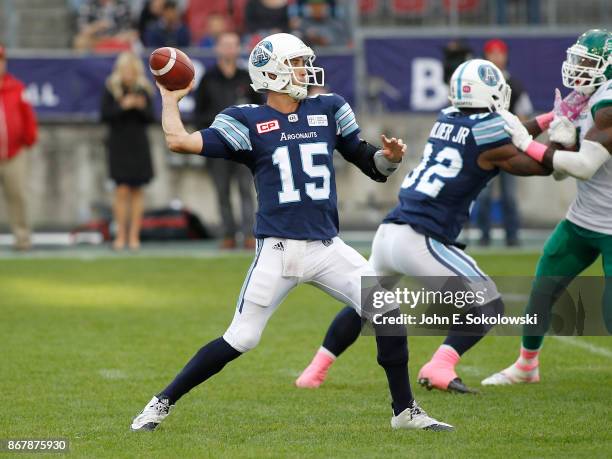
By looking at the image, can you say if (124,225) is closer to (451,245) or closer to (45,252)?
(45,252)

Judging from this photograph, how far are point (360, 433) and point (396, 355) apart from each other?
1.28ft

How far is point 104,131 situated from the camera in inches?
647

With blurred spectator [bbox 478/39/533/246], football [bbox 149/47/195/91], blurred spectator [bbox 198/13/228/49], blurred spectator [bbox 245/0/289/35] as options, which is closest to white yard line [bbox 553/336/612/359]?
football [bbox 149/47/195/91]

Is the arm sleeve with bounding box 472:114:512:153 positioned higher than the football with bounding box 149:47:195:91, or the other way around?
the football with bounding box 149:47:195:91

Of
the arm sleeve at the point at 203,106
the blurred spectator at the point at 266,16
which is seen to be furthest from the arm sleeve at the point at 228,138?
the blurred spectator at the point at 266,16

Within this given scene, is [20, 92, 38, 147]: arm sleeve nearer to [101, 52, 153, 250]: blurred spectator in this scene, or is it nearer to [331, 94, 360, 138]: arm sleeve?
[101, 52, 153, 250]: blurred spectator

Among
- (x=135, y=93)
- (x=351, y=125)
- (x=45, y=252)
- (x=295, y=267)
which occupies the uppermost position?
(x=351, y=125)

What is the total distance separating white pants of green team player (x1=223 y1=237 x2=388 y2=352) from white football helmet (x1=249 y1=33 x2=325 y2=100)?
702 millimetres

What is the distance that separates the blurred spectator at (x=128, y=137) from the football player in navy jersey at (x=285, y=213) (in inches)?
308

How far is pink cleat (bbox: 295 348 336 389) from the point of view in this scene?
23.7 ft

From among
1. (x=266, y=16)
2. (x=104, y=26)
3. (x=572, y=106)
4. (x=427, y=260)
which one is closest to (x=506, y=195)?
(x=266, y=16)

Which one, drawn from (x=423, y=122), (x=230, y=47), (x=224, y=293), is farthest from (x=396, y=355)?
(x=423, y=122)

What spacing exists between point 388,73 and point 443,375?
9.47 meters

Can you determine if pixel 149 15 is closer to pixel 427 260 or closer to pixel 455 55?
pixel 455 55
